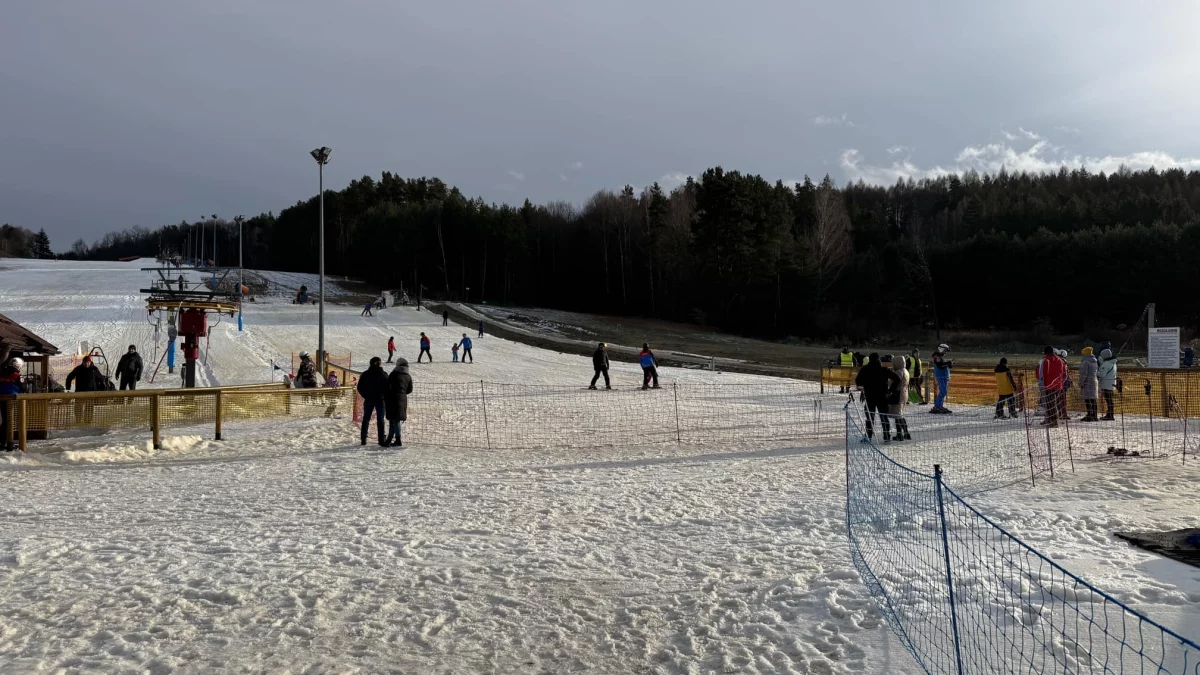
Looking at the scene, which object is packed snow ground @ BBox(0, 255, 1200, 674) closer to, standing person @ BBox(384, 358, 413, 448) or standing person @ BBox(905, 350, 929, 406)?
standing person @ BBox(384, 358, 413, 448)

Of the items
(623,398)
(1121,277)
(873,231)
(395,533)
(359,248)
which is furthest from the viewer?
(359,248)

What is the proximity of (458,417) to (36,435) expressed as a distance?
7457 millimetres

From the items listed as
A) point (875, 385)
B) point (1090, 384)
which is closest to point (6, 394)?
point (875, 385)

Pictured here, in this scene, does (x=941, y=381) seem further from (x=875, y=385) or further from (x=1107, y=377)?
(x=875, y=385)

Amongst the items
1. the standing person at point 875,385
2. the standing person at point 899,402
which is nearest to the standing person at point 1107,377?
the standing person at point 899,402

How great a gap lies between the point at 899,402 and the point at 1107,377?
17.8 feet

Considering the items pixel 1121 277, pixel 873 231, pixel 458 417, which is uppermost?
pixel 873 231

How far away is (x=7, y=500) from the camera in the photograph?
8445 mm

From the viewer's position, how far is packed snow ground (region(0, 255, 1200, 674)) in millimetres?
4426

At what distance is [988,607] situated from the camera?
16.0 ft

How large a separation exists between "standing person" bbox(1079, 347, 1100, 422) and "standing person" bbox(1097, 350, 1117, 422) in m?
0.09

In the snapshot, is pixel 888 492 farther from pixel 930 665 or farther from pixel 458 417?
pixel 458 417

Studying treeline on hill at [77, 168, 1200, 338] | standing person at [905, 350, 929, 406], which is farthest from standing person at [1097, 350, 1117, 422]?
treeline on hill at [77, 168, 1200, 338]

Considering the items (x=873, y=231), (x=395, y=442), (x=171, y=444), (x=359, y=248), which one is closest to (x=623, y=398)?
(x=395, y=442)
